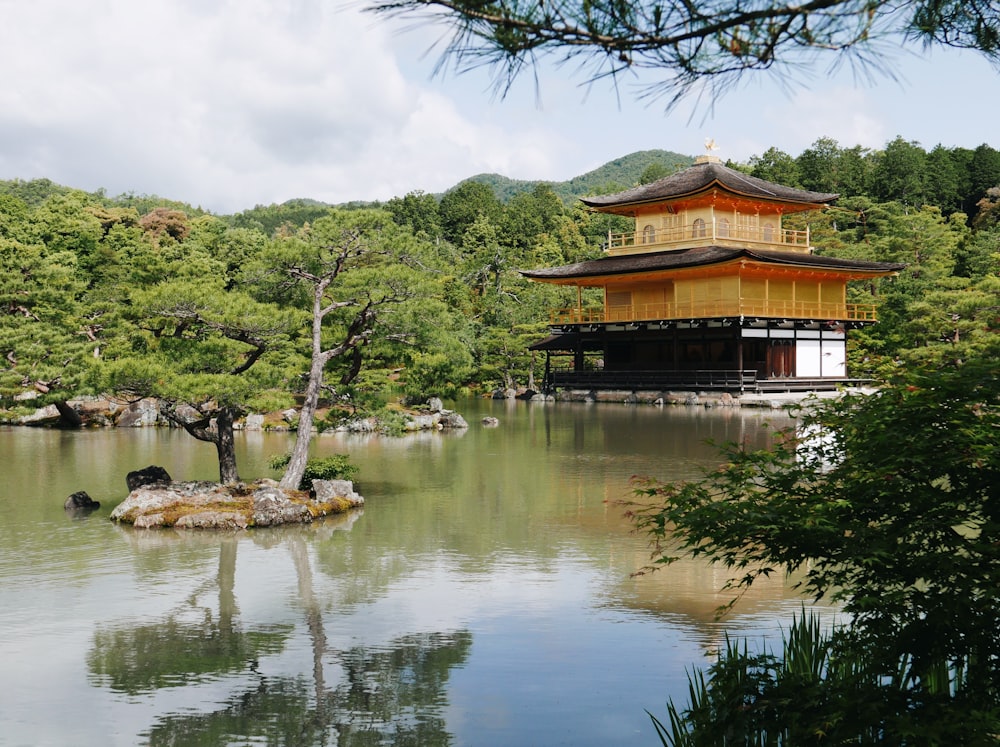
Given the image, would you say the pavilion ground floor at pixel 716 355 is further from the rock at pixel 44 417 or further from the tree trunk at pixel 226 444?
the tree trunk at pixel 226 444

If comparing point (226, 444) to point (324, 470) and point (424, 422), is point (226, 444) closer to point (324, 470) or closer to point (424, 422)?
point (324, 470)

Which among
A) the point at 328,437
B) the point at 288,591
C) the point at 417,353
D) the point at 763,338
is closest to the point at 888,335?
the point at 763,338

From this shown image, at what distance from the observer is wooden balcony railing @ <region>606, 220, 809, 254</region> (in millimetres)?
37438

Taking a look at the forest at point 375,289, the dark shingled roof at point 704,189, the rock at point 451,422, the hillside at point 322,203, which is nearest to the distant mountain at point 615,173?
the hillside at point 322,203

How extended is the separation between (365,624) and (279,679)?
1.44m

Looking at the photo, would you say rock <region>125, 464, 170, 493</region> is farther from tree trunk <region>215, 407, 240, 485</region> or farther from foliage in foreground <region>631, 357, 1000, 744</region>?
foliage in foreground <region>631, 357, 1000, 744</region>

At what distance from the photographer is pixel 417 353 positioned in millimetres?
15383

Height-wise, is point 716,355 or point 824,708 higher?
point 716,355

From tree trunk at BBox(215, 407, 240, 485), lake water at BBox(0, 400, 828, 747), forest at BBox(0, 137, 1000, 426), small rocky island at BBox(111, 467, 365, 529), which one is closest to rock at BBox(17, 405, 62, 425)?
forest at BBox(0, 137, 1000, 426)

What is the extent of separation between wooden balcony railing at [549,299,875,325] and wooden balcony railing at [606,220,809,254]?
2.62 m

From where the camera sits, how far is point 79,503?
14.0 metres

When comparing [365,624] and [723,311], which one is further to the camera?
[723,311]

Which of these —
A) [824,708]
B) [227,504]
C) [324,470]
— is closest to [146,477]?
[227,504]

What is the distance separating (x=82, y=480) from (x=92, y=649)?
10.0 metres
